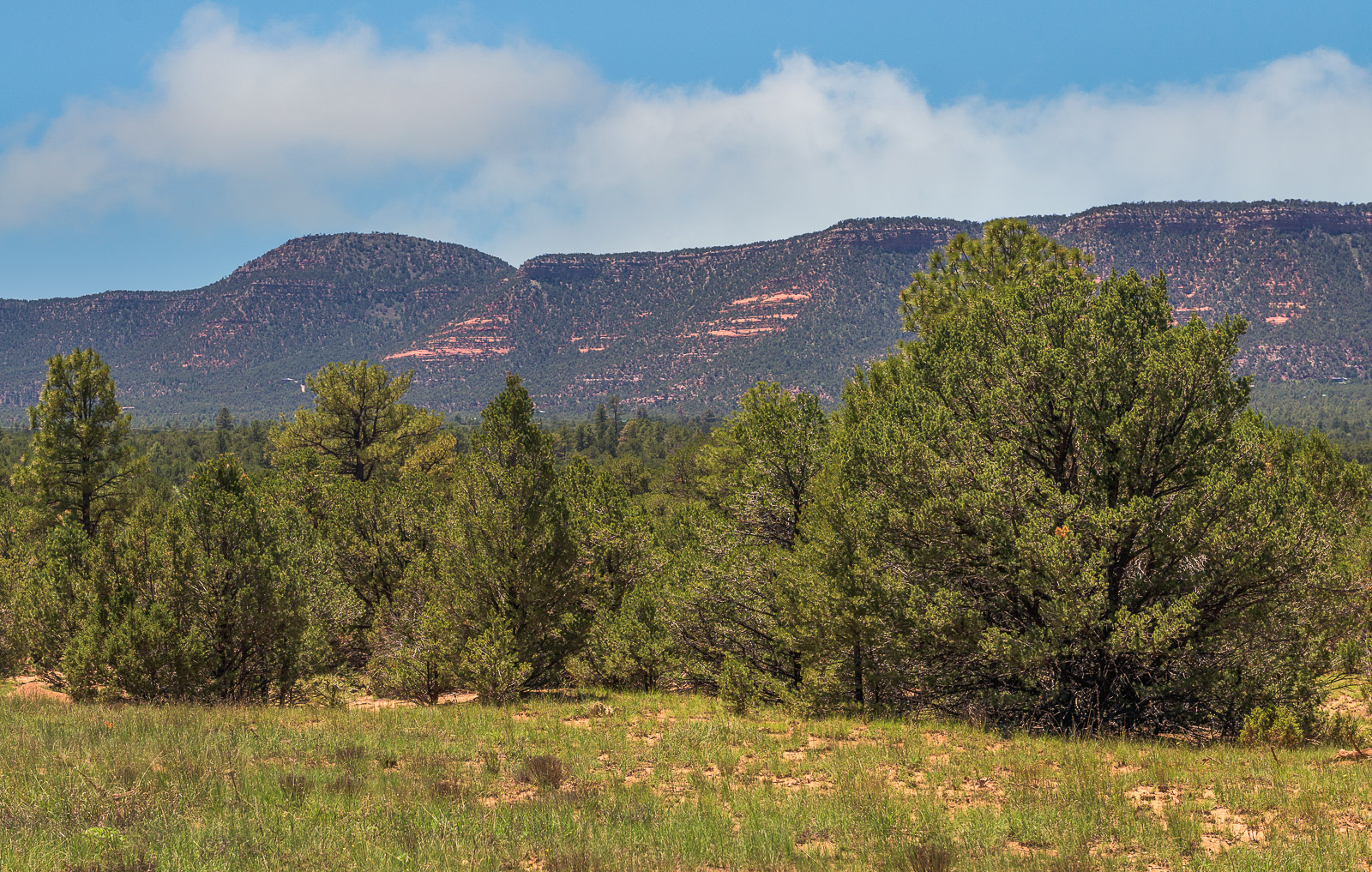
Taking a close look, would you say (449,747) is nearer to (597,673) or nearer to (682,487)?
(597,673)

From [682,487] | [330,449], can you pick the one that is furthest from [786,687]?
[682,487]

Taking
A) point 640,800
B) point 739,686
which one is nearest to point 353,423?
point 739,686

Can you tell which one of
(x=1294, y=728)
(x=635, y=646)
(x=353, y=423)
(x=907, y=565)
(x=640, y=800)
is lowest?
(x=635, y=646)

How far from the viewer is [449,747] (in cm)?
1245

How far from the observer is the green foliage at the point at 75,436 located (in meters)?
35.2

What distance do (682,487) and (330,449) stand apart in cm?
2938

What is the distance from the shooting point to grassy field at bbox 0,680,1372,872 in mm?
7562

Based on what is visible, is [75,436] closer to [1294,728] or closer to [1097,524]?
[1097,524]

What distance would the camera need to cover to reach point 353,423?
40531 millimetres

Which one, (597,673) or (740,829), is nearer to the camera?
(740,829)

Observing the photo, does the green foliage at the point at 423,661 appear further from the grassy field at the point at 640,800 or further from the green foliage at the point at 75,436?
the green foliage at the point at 75,436

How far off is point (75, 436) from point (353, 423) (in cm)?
1115

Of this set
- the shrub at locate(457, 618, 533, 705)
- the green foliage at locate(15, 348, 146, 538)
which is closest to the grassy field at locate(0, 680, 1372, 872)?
the shrub at locate(457, 618, 533, 705)

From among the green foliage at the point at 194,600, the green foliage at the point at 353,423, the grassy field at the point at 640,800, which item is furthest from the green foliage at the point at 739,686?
the green foliage at the point at 353,423
